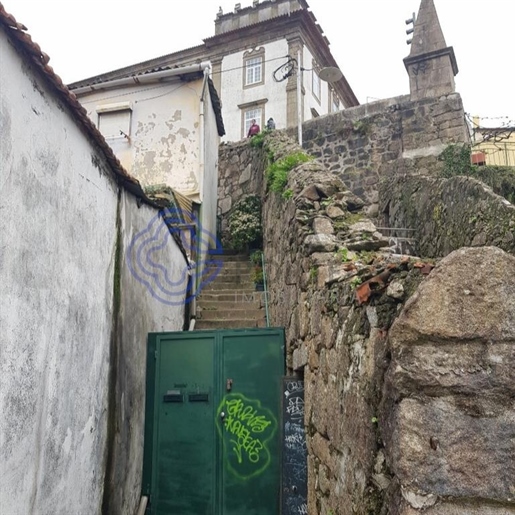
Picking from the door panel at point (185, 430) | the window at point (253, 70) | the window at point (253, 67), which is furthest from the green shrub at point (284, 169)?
the window at point (253, 70)

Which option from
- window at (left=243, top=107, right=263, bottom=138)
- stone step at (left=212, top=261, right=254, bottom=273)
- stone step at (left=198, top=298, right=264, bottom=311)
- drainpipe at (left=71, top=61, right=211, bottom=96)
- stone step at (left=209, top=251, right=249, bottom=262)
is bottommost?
stone step at (left=198, top=298, right=264, bottom=311)

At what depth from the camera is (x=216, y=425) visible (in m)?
5.23

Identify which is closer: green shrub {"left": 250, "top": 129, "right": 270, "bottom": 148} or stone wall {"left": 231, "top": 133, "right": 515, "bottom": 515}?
stone wall {"left": 231, "top": 133, "right": 515, "bottom": 515}

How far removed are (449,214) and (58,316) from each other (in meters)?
3.91

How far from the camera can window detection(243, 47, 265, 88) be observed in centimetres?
2177

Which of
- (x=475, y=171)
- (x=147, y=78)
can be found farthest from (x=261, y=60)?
(x=475, y=171)

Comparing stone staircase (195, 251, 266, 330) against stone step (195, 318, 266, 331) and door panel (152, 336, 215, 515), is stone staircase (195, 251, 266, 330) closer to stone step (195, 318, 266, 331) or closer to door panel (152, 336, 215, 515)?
stone step (195, 318, 266, 331)

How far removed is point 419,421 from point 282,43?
21938mm

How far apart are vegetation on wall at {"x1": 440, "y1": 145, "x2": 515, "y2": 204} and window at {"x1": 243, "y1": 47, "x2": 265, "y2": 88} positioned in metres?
12.7

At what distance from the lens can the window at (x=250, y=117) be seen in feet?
71.1

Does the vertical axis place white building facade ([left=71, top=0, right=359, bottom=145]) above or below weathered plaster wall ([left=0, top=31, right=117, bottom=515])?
above

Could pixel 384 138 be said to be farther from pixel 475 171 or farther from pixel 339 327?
pixel 339 327

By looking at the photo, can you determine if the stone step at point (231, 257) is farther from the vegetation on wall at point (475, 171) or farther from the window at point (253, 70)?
the window at point (253, 70)

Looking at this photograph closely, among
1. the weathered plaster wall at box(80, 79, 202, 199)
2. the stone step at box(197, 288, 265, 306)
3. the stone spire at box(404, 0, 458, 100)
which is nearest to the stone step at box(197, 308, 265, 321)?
the stone step at box(197, 288, 265, 306)
